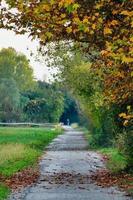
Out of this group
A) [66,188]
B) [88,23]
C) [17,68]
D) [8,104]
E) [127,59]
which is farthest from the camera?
[17,68]

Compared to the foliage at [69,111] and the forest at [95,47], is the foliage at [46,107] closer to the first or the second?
the foliage at [69,111]

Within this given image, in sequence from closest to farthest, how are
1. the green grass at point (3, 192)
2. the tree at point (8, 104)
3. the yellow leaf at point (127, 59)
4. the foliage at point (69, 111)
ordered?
the yellow leaf at point (127, 59) < the green grass at point (3, 192) < the tree at point (8, 104) < the foliage at point (69, 111)

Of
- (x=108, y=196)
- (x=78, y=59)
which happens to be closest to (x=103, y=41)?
(x=108, y=196)

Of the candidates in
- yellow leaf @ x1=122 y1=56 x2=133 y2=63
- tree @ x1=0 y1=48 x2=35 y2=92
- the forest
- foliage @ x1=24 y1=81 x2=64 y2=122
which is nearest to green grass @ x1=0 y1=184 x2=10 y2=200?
the forest

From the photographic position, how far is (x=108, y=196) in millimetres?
18125

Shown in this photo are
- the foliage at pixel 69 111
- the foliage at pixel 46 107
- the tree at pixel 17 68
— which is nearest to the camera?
the foliage at pixel 46 107


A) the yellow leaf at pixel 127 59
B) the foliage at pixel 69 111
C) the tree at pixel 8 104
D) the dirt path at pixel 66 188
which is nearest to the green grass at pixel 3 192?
the dirt path at pixel 66 188

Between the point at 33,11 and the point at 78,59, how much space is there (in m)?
31.4

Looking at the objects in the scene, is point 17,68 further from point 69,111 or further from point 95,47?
point 95,47

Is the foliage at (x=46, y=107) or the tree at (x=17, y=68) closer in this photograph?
the foliage at (x=46, y=107)

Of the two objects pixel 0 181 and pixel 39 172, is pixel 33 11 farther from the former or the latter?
pixel 39 172

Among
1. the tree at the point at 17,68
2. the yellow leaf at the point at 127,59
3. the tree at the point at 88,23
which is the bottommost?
the yellow leaf at the point at 127,59

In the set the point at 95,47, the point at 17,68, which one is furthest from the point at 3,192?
the point at 17,68

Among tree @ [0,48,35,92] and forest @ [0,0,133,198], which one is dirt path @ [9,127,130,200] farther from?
tree @ [0,48,35,92]
